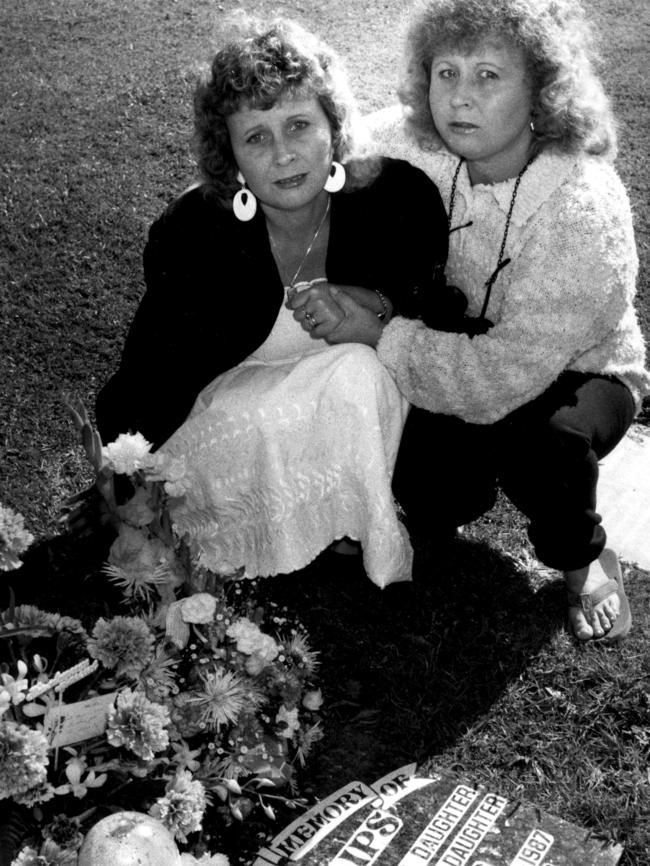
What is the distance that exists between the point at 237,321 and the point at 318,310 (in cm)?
25

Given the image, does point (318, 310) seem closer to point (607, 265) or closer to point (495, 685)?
point (607, 265)

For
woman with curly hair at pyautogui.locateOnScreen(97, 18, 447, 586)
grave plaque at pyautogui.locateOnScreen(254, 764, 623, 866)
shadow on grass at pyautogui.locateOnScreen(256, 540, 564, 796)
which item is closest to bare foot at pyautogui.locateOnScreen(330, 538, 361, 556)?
shadow on grass at pyautogui.locateOnScreen(256, 540, 564, 796)

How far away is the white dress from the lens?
307cm

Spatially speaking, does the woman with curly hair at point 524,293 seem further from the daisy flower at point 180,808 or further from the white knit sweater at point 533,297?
the daisy flower at point 180,808

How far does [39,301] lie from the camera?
4.71 metres

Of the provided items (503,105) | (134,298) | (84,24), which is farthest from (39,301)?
(84,24)

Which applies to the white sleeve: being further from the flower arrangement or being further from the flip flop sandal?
the flower arrangement

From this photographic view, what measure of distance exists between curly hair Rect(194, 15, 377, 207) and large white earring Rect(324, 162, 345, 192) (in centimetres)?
3

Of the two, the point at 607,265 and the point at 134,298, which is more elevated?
the point at 607,265

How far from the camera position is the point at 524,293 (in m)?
2.92

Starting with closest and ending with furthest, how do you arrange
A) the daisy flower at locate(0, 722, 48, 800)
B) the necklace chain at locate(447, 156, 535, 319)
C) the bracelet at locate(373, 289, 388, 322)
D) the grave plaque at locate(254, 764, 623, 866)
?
the daisy flower at locate(0, 722, 48, 800)
the grave plaque at locate(254, 764, 623, 866)
the necklace chain at locate(447, 156, 535, 319)
the bracelet at locate(373, 289, 388, 322)

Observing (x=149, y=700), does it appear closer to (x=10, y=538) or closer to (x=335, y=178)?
(x=10, y=538)

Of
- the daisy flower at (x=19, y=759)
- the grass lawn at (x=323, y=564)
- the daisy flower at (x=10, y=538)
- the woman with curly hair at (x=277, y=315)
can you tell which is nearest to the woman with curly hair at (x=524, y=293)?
the woman with curly hair at (x=277, y=315)

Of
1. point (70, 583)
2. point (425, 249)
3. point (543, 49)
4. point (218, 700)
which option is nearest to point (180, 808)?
point (218, 700)
